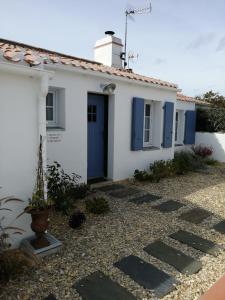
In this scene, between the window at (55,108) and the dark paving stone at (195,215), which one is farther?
the window at (55,108)

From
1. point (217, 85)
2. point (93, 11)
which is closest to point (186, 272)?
point (93, 11)

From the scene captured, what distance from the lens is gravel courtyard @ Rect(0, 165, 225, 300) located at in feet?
9.96

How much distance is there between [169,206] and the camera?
19.7 feet

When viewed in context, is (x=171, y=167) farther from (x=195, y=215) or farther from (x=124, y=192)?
(x=195, y=215)

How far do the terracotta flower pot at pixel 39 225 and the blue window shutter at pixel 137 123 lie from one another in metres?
5.02

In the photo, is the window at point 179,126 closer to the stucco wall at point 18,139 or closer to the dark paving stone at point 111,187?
the dark paving stone at point 111,187

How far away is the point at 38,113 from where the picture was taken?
12.8ft

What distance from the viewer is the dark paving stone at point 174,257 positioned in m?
3.50

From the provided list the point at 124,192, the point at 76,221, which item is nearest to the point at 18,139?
the point at 76,221

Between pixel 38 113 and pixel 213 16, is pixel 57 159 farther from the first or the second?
pixel 213 16

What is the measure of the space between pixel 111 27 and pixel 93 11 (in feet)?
10.4

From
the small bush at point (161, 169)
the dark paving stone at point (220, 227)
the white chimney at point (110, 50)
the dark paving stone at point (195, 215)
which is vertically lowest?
the dark paving stone at point (220, 227)

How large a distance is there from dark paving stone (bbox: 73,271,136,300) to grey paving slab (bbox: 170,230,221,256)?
1.66 metres

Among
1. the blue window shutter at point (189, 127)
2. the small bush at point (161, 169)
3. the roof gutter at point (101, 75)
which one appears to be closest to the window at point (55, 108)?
the roof gutter at point (101, 75)
